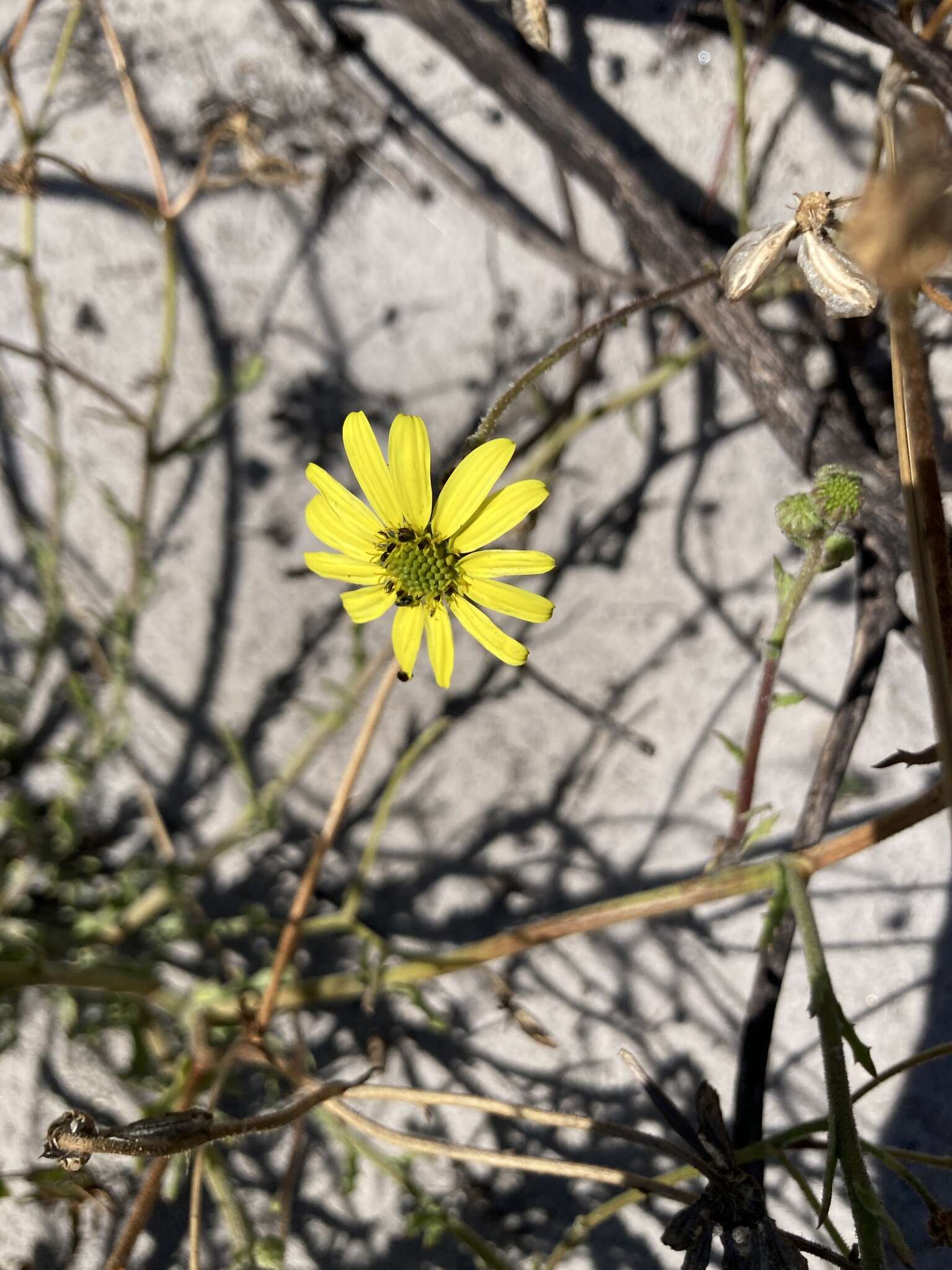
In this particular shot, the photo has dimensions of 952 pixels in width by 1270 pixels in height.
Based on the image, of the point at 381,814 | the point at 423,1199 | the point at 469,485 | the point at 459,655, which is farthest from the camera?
the point at 459,655

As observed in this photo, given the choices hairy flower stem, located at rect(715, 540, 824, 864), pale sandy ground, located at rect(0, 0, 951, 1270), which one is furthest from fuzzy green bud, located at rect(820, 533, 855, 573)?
pale sandy ground, located at rect(0, 0, 951, 1270)

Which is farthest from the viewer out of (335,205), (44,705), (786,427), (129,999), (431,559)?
(44,705)

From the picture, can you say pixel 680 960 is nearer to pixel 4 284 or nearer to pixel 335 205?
pixel 335 205

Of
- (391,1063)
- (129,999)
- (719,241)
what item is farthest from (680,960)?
(719,241)

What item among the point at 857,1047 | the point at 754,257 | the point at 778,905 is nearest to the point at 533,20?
the point at 754,257

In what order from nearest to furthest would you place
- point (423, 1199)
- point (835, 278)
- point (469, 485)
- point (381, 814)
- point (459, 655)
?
point (835, 278) → point (469, 485) → point (423, 1199) → point (381, 814) → point (459, 655)

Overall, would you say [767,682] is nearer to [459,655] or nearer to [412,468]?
[412,468]

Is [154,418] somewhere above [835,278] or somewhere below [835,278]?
above
